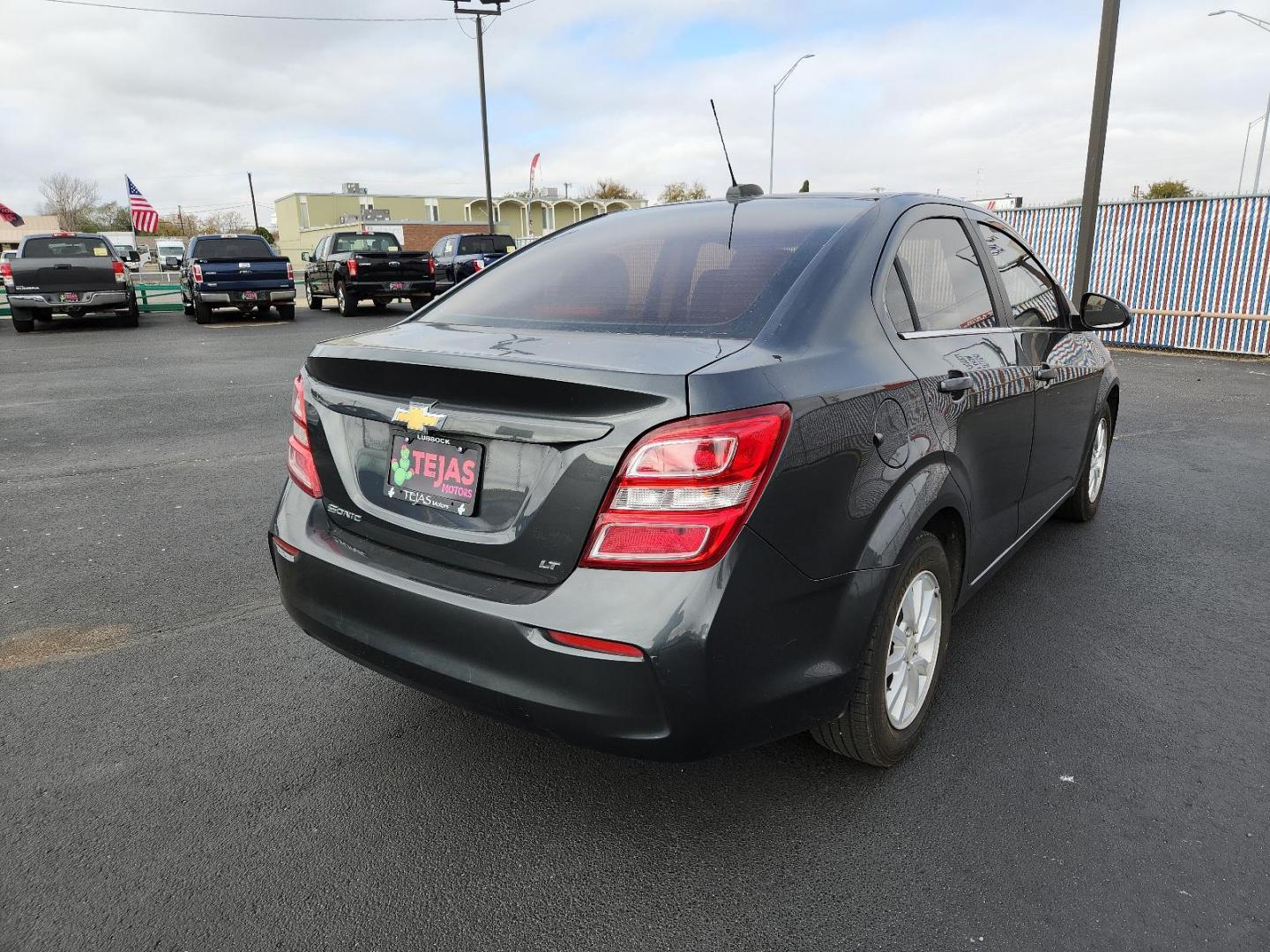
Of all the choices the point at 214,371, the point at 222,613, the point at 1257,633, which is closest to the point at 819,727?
the point at 1257,633

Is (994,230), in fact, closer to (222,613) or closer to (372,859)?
(372,859)

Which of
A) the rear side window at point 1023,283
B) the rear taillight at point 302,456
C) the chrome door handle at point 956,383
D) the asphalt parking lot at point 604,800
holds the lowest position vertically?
the asphalt parking lot at point 604,800

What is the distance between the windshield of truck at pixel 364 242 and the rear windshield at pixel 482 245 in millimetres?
1731

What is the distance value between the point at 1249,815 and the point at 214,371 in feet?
38.4

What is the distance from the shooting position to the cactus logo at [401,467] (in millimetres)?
2301

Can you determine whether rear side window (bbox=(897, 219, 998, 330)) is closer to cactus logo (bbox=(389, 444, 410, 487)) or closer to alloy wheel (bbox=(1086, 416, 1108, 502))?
cactus logo (bbox=(389, 444, 410, 487))

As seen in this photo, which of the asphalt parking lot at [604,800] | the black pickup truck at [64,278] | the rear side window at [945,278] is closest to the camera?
the asphalt parking lot at [604,800]

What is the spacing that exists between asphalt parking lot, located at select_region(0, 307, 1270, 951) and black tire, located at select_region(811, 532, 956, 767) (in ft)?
0.37

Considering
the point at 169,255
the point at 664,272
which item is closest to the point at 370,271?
the point at 664,272

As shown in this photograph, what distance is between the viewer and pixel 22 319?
1692cm

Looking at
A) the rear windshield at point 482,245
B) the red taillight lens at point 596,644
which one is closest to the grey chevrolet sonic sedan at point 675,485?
the red taillight lens at point 596,644

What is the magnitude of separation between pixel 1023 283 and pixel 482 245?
21.0 metres

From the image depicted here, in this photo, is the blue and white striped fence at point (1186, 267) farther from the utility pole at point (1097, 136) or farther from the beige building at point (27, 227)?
the beige building at point (27, 227)

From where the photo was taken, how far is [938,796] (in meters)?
2.54
